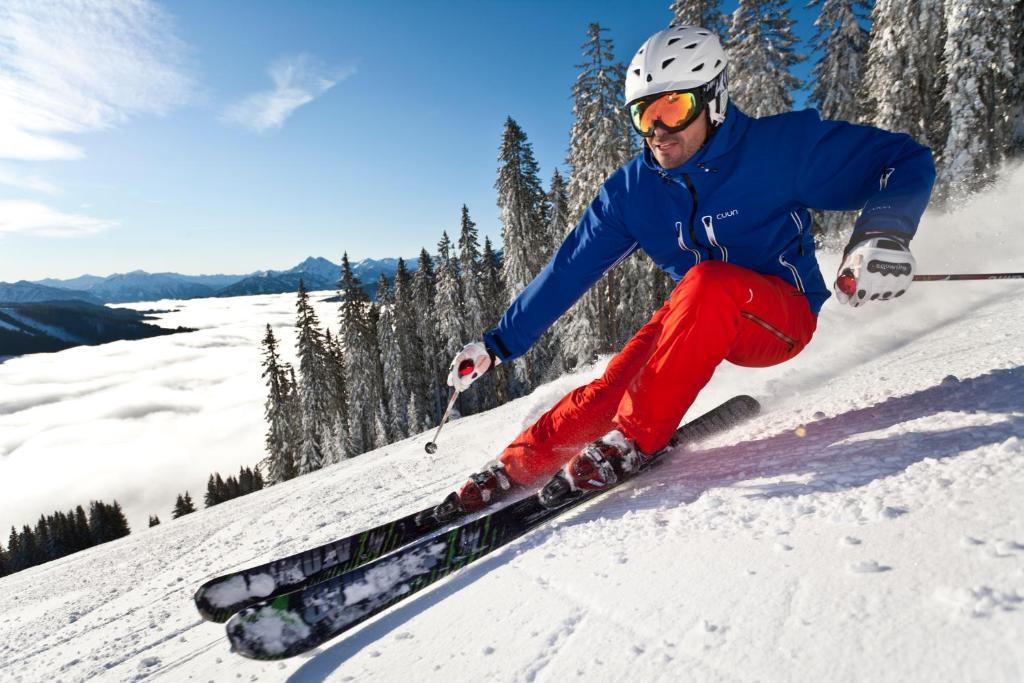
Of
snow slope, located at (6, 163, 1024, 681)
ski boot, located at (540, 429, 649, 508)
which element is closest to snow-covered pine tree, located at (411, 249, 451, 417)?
snow slope, located at (6, 163, 1024, 681)

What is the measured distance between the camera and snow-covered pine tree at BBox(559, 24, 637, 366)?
20.1m

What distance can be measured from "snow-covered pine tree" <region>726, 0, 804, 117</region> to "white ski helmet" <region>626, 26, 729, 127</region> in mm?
17711

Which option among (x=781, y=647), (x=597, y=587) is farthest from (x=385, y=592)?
(x=781, y=647)

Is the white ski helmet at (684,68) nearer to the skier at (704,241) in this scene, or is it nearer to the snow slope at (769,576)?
the skier at (704,241)

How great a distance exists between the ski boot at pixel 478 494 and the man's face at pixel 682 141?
7.05 ft

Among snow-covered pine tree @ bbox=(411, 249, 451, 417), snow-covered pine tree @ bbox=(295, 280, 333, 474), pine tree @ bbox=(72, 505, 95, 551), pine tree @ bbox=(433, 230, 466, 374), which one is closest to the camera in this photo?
pine tree @ bbox=(433, 230, 466, 374)

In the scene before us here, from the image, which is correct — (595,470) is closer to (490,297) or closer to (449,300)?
(449,300)

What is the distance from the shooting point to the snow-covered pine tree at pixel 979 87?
1471 centimetres

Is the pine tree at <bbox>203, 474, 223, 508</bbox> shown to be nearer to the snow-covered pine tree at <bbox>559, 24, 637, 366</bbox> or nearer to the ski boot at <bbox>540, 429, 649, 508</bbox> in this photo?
the snow-covered pine tree at <bbox>559, 24, 637, 366</bbox>

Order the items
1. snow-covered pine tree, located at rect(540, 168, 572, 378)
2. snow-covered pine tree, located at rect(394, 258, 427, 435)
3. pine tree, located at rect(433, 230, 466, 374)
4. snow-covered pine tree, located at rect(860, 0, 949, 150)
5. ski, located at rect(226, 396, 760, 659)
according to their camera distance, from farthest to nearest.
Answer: snow-covered pine tree, located at rect(394, 258, 427, 435), pine tree, located at rect(433, 230, 466, 374), snow-covered pine tree, located at rect(540, 168, 572, 378), snow-covered pine tree, located at rect(860, 0, 949, 150), ski, located at rect(226, 396, 760, 659)

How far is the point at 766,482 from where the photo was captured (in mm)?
2158

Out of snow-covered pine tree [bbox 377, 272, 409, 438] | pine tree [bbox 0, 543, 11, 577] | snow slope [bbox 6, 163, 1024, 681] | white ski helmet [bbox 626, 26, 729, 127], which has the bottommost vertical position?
pine tree [bbox 0, 543, 11, 577]

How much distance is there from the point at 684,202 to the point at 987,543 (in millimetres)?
2331

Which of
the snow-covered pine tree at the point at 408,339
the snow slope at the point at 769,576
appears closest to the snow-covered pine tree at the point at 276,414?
the snow-covered pine tree at the point at 408,339
